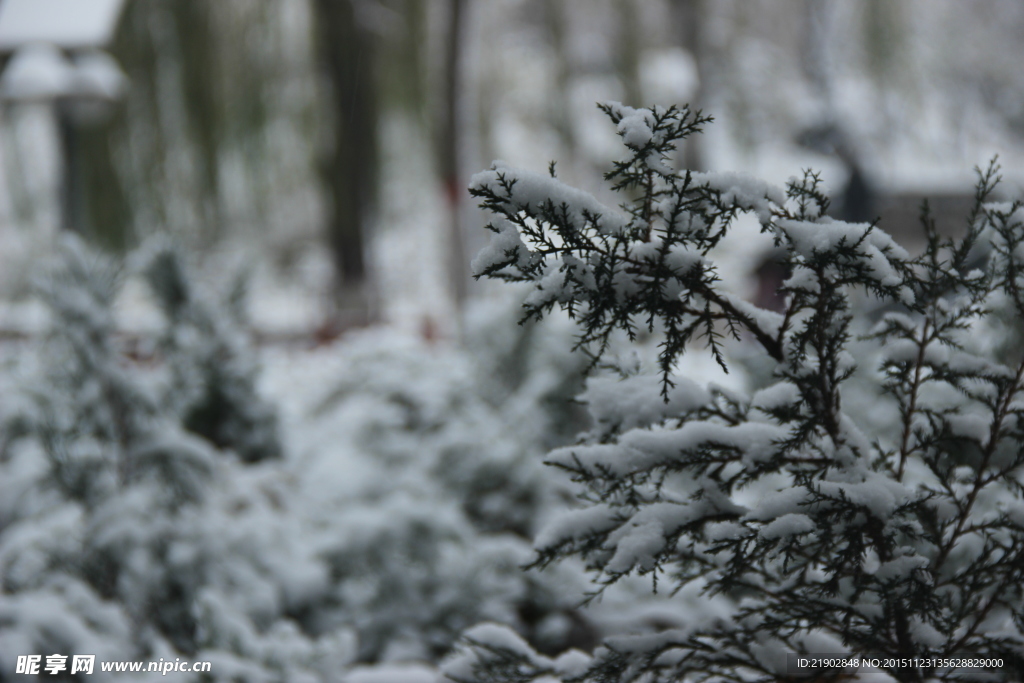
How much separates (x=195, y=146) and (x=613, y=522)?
8.23 meters

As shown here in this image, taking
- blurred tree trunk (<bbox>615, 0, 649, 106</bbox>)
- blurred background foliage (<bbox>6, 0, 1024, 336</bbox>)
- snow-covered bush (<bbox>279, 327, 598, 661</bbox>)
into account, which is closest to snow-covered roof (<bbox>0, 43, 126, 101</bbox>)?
blurred background foliage (<bbox>6, 0, 1024, 336</bbox>)

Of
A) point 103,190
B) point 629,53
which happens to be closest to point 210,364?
point 103,190

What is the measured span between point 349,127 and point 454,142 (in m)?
2.24

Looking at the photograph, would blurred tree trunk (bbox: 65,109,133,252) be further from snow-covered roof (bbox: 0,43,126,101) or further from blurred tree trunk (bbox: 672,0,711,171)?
blurred tree trunk (bbox: 672,0,711,171)

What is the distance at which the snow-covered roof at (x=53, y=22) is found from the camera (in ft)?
16.3

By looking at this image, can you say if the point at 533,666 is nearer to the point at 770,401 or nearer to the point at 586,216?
the point at 770,401

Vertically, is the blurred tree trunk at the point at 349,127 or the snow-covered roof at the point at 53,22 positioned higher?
the blurred tree trunk at the point at 349,127

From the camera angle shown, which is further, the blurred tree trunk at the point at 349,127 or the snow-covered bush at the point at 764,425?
the blurred tree trunk at the point at 349,127

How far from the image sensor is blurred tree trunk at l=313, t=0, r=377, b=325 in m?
10.0

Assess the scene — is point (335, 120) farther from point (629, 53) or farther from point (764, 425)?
point (764, 425)

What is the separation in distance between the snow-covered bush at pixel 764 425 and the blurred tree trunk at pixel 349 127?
9.01 metres

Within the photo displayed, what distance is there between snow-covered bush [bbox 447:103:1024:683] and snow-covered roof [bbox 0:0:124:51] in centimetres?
469

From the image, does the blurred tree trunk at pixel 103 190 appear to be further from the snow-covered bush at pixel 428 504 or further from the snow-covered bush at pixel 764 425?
the snow-covered bush at pixel 764 425

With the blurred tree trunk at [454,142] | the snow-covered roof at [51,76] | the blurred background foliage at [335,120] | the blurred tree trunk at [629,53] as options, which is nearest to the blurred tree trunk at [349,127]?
the blurred background foliage at [335,120]
